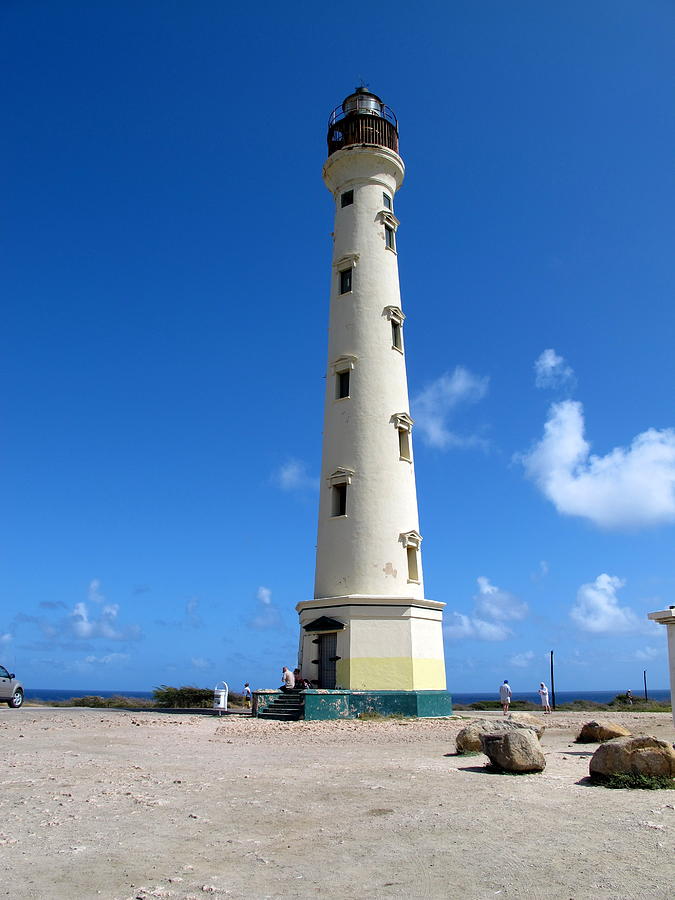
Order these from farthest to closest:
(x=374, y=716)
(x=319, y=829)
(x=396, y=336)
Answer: (x=396, y=336) → (x=374, y=716) → (x=319, y=829)

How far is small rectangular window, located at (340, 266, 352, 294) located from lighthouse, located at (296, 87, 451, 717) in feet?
0.16

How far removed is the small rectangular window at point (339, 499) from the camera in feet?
88.4

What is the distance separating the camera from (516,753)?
10836 millimetres

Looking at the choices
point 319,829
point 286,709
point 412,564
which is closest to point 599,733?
point 286,709

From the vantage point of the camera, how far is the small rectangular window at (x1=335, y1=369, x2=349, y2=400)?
28.3 metres

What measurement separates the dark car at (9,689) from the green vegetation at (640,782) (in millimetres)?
22114

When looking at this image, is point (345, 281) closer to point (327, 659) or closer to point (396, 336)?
point (396, 336)

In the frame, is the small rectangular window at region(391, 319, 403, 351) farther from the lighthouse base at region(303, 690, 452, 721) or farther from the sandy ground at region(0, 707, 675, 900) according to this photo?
the sandy ground at region(0, 707, 675, 900)

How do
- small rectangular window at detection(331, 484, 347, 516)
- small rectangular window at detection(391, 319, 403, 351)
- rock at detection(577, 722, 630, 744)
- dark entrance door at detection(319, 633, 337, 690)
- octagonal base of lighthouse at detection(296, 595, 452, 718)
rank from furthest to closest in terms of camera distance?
1. small rectangular window at detection(391, 319, 403, 351)
2. small rectangular window at detection(331, 484, 347, 516)
3. dark entrance door at detection(319, 633, 337, 690)
4. octagonal base of lighthouse at detection(296, 595, 452, 718)
5. rock at detection(577, 722, 630, 744)

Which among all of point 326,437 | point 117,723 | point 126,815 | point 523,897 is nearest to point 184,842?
point 126,815

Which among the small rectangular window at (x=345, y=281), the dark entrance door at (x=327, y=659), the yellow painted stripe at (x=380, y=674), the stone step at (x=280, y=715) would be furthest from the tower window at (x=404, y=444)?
the stone step at (x=280, y=715)

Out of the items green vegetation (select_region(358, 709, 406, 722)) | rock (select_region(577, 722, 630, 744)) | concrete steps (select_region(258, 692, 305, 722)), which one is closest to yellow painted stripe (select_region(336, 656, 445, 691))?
green vegetation (select_region(358, 709, 406, 722))

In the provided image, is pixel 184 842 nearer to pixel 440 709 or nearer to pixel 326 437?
pixel 440 709

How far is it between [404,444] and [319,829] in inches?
827
